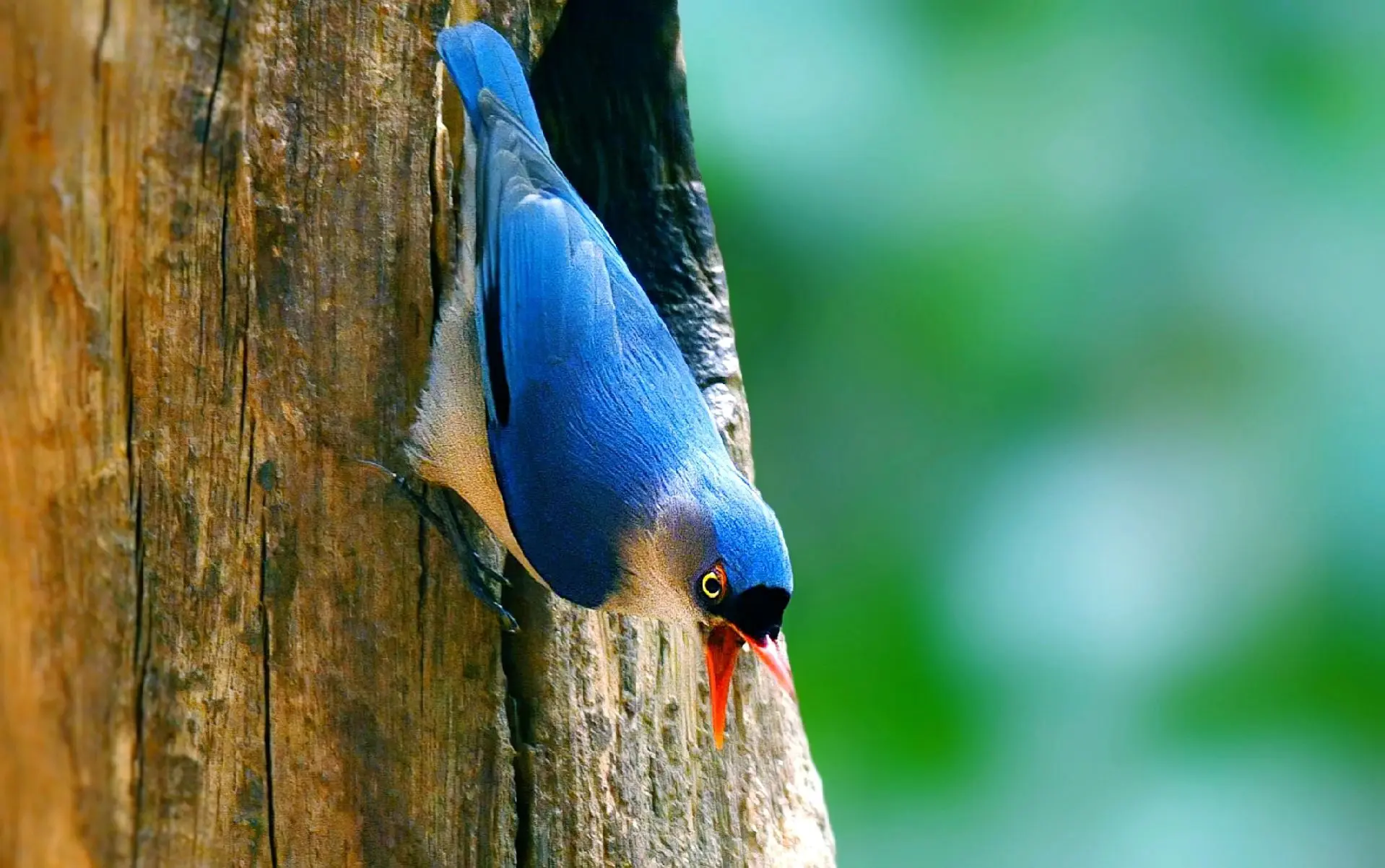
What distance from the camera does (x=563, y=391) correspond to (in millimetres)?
3158

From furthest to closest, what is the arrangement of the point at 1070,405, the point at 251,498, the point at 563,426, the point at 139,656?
the point at 1070,405 < the point at 563,426 < the point at 251,498 < the point at 139,656

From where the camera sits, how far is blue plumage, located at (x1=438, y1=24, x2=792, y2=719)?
303 centimetres

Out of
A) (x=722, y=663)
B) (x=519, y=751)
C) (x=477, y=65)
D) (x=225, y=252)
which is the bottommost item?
(x=519, y=751)

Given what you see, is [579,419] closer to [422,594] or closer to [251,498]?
[422,594]

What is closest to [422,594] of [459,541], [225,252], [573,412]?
[459,541]

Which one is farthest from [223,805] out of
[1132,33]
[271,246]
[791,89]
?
[1132,33]

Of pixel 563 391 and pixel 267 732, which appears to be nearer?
pixel 267 732

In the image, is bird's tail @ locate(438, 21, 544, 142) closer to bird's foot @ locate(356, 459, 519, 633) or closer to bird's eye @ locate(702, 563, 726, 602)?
bird's foot @ locate(356, 459, 519, 633)

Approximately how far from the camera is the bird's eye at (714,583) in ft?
9.70

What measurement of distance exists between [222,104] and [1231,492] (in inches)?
203

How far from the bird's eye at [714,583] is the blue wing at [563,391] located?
22 centimetres

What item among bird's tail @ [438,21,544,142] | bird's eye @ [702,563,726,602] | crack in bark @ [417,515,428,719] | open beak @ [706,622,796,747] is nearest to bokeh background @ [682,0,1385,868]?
bird's tail @ [438,21,544,142]

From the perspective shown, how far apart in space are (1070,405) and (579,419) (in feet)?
12.4

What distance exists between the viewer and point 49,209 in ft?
8.52
